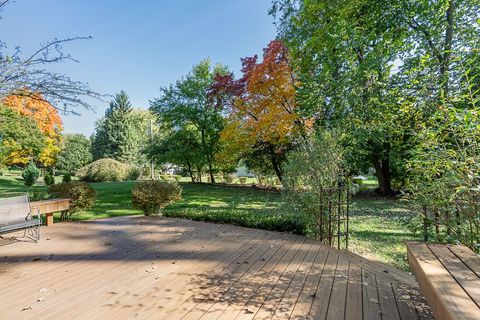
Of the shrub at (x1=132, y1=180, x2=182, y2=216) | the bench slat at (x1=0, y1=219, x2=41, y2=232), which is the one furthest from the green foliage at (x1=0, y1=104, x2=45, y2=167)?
the bench slat at (x1=0, y1=219, x2=41, y2=232)

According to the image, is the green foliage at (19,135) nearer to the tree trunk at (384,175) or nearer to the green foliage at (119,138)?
the green foliage at (119,138)

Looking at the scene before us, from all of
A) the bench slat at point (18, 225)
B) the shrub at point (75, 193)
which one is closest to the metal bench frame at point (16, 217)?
the bench slat at point (18, 225)

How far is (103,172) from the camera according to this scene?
17562mm

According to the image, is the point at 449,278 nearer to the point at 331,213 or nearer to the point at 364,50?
the point at 331,213

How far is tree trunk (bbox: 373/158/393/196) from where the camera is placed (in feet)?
38.4

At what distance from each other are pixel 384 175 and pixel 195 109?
978 centimetres

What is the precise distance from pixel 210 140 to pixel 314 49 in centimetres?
757

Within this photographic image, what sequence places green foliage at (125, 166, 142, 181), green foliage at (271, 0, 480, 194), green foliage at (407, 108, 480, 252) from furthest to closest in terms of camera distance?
green foliage at (125, 166, 142, 181)
green foliage at (271, 0, 480, 194)
green foliage at (407, 108, 480, 252)

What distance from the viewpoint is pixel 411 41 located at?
8211 mm

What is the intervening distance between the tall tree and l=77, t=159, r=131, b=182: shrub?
543cm

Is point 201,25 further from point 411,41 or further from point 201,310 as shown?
point 201,310

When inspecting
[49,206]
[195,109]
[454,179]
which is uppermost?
[195,109]

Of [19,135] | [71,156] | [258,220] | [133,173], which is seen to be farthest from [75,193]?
[71,156]

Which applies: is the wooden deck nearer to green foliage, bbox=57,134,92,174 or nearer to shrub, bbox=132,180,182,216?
shrub, bbox=132,180,182,216
